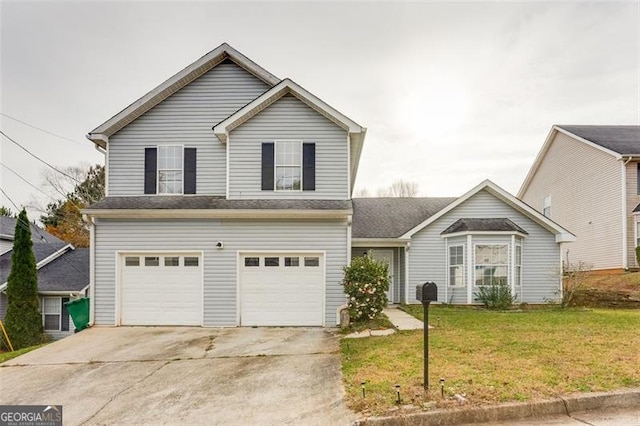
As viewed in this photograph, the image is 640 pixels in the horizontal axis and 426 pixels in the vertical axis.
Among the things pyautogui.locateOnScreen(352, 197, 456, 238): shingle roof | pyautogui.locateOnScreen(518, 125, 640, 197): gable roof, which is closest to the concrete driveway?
pyautogui.locateOnScreen(352, 197, 456, 238): shingle roof

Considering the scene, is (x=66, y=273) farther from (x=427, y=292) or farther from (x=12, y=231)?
(x=427, y=292)

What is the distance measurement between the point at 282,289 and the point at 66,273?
1400 cm

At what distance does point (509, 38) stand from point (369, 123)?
11.2 m

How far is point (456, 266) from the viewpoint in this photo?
15281 mm

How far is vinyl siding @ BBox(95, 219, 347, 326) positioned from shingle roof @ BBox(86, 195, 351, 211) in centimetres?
45

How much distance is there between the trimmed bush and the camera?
14.2 meters

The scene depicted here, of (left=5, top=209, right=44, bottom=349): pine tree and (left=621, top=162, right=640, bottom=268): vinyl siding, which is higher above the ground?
(left=621, top=162, right=640, bottom=268): vinyl siding

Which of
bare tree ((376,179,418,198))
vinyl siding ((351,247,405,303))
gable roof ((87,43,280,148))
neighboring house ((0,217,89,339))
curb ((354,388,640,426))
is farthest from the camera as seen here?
bare tree ((376,179,418,198))

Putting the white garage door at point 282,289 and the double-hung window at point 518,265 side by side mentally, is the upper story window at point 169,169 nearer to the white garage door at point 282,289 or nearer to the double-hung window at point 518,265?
the white garage door at point 282,289

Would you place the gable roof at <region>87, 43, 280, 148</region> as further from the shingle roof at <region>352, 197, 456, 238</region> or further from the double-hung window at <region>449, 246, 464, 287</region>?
the double-hung window at <region>449, 246, 464, 287</region>

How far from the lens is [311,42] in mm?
15016

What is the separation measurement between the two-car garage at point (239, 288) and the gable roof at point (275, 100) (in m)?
3.66

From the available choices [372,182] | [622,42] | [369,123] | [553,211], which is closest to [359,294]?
[622,42]
